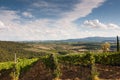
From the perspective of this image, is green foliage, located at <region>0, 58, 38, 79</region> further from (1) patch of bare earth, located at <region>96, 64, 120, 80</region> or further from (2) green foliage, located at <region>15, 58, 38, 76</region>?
(1) patch of bare earth, located at <region>96, 64, 120, 80</region>

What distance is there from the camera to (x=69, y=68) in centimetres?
4950

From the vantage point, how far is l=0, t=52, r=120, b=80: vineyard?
149 feet

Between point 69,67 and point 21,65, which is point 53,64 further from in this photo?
point 21,65

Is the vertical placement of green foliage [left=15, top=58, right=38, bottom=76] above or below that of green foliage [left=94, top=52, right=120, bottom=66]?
below

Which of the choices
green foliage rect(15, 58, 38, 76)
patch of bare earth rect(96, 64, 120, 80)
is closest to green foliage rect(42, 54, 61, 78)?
green foliage rect(15, 58, 38, 76)

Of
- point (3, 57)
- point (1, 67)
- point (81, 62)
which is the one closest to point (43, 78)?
point (81, 62)

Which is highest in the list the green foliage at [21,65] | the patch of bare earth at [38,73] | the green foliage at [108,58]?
the green foliage at [108,58]

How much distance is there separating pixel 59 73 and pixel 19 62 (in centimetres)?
1313

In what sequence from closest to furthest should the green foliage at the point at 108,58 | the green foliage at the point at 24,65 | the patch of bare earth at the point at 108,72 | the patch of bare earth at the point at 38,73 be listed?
1. the patch of bare earth at the point at 108,72
2. the green foliage at the point at 108,58
3. the patch of bare earth at the point at 38,73
4. the green foliage at the point at 24,65

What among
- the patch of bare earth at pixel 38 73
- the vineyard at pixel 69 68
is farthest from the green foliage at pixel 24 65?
the patch of bare earth at pixel 38 73

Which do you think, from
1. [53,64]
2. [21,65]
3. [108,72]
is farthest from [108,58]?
[21,65]

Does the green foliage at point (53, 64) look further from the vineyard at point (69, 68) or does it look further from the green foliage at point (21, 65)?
the green foliage at point (21, 65)

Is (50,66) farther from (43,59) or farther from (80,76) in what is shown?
(80,76)

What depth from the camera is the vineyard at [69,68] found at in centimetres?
4553
